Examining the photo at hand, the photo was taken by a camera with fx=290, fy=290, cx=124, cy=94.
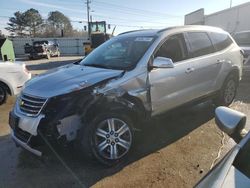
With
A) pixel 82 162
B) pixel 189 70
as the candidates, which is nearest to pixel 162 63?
pixel 189 70

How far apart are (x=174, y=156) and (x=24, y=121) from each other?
7.11 feet

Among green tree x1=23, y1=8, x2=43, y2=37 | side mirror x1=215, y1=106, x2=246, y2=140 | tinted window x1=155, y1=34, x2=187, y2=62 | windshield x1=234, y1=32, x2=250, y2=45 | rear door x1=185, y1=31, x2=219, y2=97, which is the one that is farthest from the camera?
green tree x1=23, y1=8, x2=43, y2=37

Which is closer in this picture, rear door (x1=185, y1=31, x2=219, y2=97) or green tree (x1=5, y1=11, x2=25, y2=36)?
rear door (x1=185, y1=31, x2=219, y2=97)

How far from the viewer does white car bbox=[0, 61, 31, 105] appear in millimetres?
7587

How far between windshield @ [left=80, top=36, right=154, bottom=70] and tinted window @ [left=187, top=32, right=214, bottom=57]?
0.94 metres

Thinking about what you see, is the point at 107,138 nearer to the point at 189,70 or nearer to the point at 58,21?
the point at 189,70

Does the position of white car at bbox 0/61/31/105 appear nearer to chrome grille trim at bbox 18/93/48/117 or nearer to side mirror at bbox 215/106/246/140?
chrome grille trim at bbox 18/93/48/117

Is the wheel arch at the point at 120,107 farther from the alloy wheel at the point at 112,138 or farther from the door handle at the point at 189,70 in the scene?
the door handle at the point at 189,70

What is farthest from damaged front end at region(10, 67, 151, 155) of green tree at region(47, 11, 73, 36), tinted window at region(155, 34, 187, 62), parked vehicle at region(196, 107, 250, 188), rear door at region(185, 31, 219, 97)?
green tree at region(47, 11, 73, 36)

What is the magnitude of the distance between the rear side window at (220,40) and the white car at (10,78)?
4.98 metres

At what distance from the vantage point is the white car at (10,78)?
7587 mm

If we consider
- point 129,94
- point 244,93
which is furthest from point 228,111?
point 244,93

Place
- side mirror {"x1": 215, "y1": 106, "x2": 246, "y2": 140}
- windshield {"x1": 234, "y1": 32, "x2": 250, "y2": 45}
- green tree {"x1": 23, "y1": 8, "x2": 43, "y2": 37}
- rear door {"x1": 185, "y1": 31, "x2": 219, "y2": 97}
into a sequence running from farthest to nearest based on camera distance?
green tree {"x1": 23, "y1": 8, "x2": 43, "y2": 37} < windshield {"x1": 234, "y1": 32, "x2": 250, "y2": 45} < rear door {"x1": 185, "y1": 31, "x2": 219, "y2": 97} < side mirror {"x1": 215, "y1": 106, "x2": 246, "y2": 140}

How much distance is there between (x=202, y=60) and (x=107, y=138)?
250 cm
